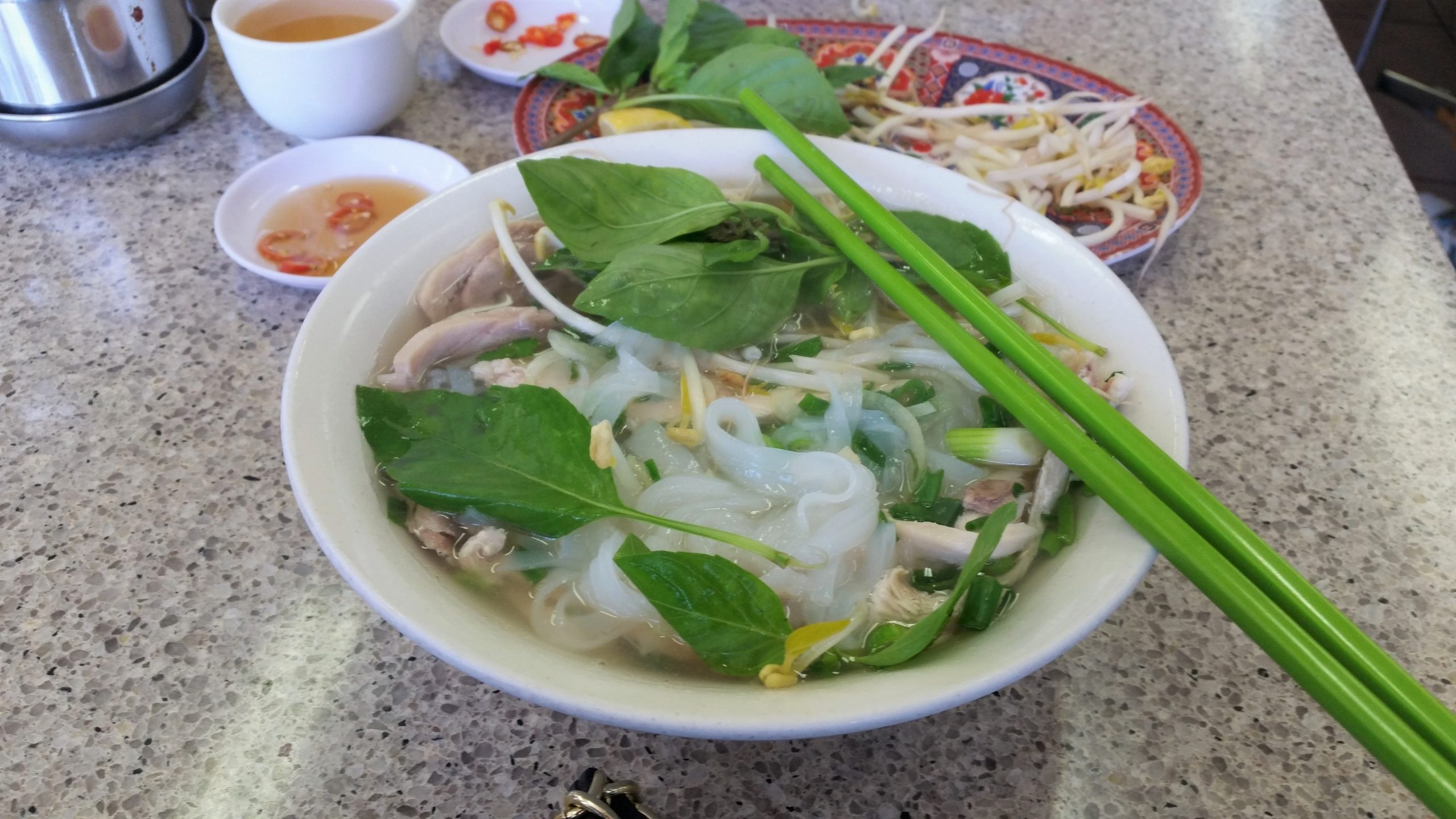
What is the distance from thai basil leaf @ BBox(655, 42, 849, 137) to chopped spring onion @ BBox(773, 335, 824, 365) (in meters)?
0.47

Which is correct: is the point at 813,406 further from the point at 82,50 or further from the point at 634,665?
the point at 82,50

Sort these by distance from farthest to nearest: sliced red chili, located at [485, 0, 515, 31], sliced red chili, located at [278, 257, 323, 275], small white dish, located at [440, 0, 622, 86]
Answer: sliced red chili, located at [485, 0, 515, 31]
small white dish, located at [440, 0, 622, 86]
sliced red chili, located at [278, 257, 323, 275]

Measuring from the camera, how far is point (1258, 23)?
2137 mm

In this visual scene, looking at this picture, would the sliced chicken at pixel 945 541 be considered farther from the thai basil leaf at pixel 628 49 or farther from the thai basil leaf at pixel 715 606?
the thai basil leaf at pixel 628 49

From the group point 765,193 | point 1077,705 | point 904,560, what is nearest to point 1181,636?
point 1077,705

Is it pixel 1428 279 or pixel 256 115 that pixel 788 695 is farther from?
pixel 256 115

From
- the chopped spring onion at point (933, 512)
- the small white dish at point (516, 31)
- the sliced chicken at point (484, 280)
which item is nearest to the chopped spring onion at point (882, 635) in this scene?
the chopped spring onion at point (933, 512)

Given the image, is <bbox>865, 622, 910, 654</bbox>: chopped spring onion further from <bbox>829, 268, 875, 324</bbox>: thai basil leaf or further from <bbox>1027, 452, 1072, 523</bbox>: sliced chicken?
<bbox>829, 268, 875, 324</bbox>: thai basil leaf

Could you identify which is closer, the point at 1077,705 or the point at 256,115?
the point at 1077,705

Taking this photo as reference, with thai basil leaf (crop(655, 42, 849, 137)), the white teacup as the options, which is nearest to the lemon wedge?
thai basil leaf (crop(655, 42, 849, 137))

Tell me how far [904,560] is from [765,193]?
0.56 meters

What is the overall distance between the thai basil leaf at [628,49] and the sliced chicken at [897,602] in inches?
45.4

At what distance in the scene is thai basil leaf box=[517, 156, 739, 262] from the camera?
1.06 metres

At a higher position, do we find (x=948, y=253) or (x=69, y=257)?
(x=948, y=253)
